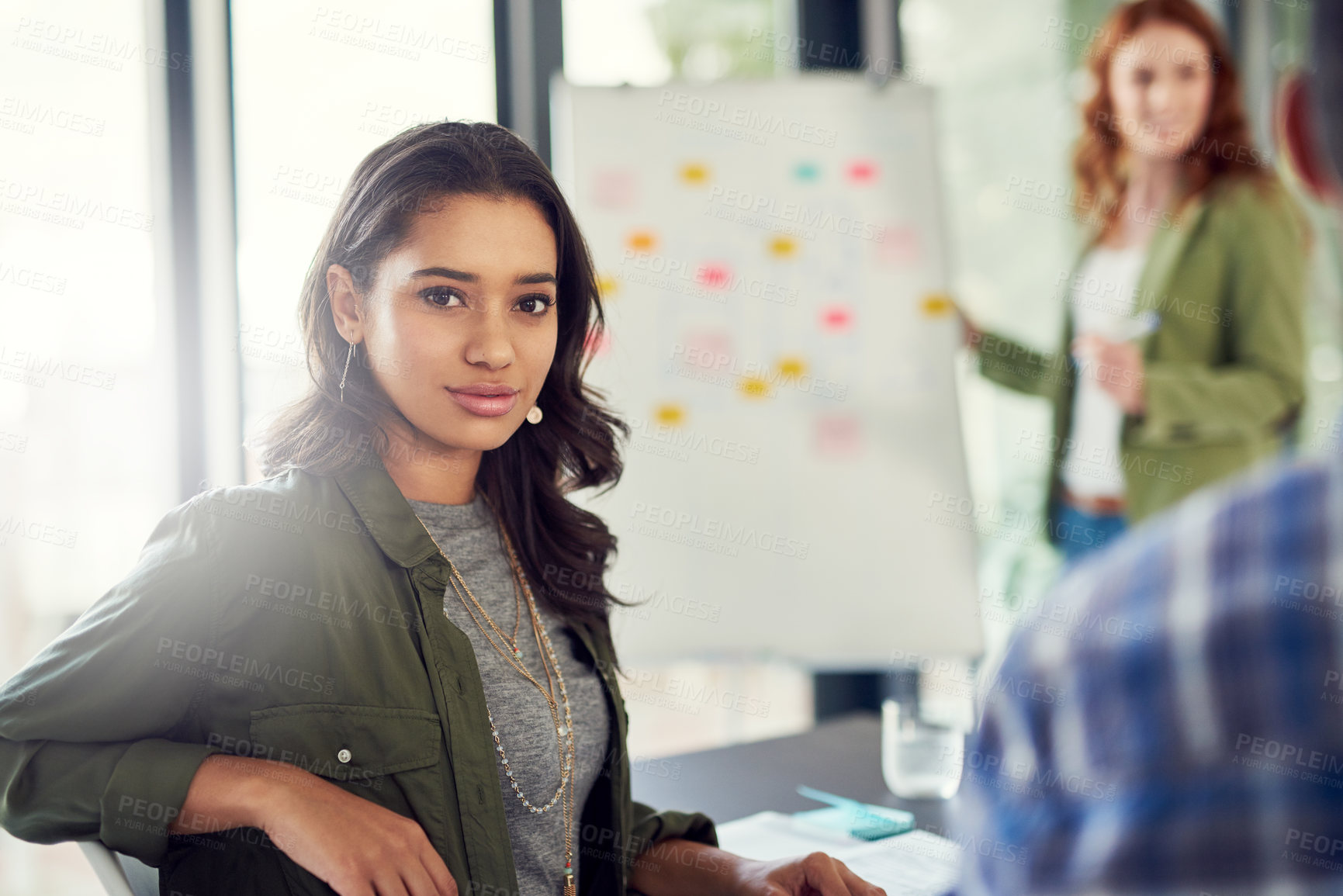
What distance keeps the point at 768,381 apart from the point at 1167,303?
79cm

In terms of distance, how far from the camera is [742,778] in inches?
60.1

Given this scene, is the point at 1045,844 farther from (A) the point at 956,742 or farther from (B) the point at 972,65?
(B) the point at 972,65

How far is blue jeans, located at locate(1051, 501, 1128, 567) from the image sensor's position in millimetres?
2045

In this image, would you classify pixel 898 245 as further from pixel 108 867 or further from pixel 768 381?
pixel 108 867

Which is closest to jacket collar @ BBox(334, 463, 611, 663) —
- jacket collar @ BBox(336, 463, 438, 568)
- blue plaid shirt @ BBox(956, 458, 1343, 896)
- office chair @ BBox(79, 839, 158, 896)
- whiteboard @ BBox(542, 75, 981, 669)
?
jacket collar @ BBox(336, 463, 438, 568)

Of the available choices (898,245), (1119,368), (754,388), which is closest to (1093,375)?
(1119,368)

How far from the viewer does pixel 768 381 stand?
7.03 feet

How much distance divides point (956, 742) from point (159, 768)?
1012 millimetres

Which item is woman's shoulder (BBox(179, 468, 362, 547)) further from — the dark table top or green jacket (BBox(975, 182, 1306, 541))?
green jacket (BBox(975, 182, 1306, 541))

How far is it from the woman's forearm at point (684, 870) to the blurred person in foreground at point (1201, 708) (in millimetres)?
937

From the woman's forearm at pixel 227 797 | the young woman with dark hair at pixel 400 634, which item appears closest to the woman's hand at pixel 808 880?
the young woman with dark hair at pixel 400 634

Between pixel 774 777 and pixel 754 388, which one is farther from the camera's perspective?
pixel 754 388

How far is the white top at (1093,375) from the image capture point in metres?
2.07

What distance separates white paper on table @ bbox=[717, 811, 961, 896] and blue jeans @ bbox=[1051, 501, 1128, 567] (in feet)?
3.18
